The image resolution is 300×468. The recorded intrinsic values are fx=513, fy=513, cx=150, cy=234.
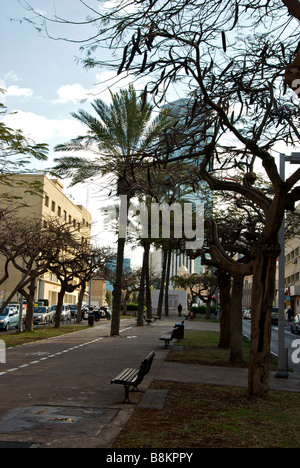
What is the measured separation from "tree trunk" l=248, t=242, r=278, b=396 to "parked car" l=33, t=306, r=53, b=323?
28607 millimetres

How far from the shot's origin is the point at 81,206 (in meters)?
76.1

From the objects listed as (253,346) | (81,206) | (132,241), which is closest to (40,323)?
(132,241)

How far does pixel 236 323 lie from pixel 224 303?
4997 millimetres

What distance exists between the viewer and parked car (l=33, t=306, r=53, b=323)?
3705 centimetres

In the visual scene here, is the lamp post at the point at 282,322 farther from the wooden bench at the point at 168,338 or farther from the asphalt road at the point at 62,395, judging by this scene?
→ the wooden bench at the point at 168,338

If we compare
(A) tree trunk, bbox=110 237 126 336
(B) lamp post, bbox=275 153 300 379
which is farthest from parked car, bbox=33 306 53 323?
(B) lamp post, bbox=275 153 300 379

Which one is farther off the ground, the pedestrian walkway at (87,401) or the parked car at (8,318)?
the parked car at (8,318)

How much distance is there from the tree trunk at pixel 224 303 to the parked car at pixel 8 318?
48.4ft

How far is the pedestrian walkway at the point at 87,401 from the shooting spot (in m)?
6.55

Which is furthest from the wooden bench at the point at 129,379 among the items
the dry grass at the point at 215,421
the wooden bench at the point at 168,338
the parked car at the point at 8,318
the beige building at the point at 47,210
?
the beige building at the point at 47,210
